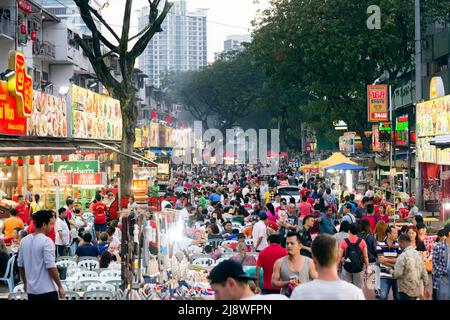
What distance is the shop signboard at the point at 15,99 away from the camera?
21750mm

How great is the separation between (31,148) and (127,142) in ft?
13.3

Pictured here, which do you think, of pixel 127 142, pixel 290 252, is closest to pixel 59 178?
pixel 127 142

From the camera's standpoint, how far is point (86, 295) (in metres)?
11.0

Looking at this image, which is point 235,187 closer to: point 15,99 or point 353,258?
point 15,99

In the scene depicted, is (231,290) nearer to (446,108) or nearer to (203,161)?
(446,108)

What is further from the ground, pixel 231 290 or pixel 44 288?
pixel 231 290

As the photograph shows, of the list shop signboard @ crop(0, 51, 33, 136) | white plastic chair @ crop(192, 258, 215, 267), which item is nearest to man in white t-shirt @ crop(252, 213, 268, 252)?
white plastic chair @ crop(192, 258, 215, 267)

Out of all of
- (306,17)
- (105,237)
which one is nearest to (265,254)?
(105,237)

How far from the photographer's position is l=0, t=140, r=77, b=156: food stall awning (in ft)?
64.4

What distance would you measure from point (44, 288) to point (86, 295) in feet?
6.31

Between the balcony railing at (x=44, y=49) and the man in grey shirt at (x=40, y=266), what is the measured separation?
129 ft

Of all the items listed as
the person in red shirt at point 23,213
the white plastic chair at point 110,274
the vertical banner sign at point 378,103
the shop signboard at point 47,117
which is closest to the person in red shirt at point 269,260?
the white plastic chair at point 110,274

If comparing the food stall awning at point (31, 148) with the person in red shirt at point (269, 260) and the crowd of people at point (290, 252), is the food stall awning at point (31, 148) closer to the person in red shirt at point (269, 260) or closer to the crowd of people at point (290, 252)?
the crowd of people at point (290, 252)

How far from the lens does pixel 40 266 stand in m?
9.16
